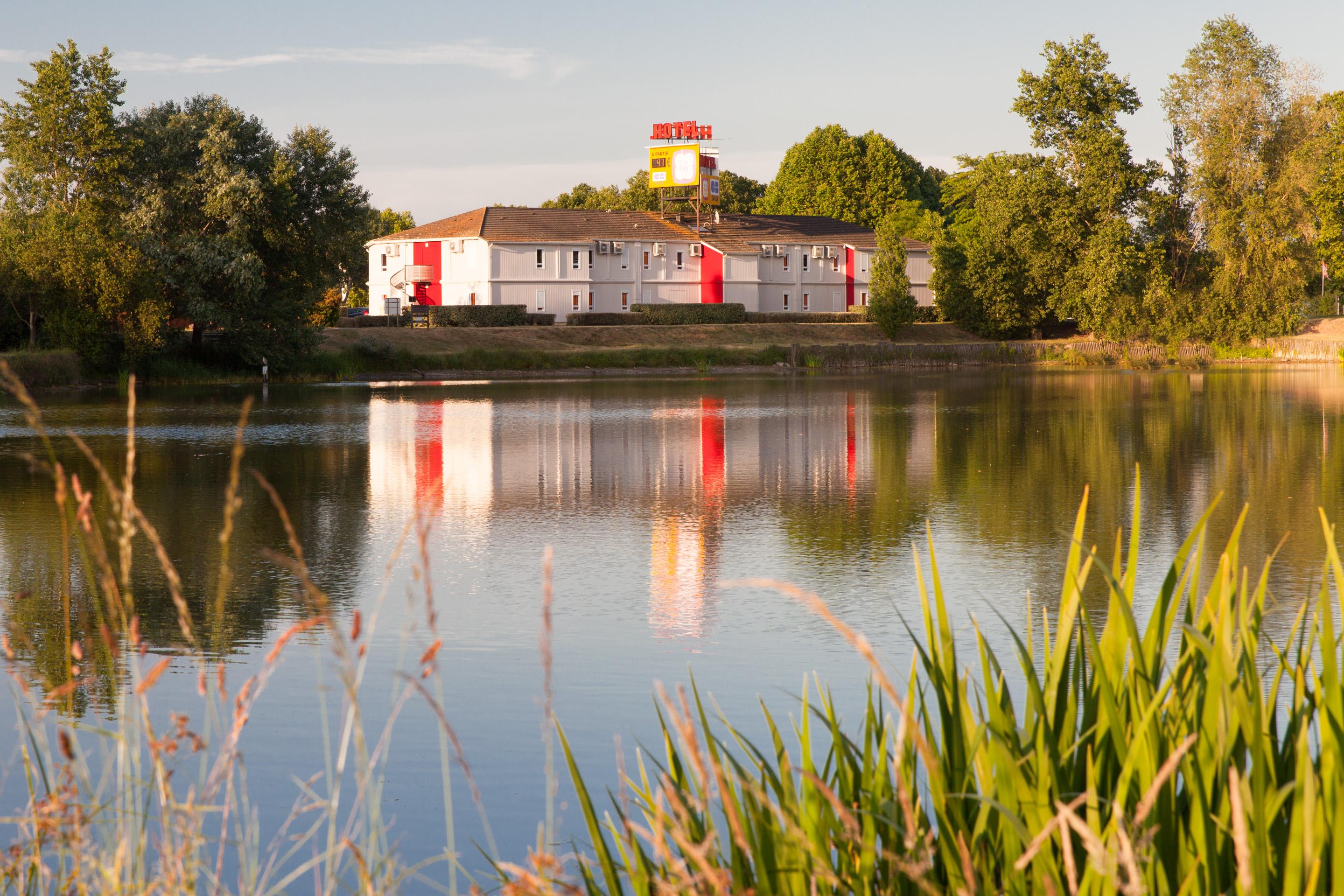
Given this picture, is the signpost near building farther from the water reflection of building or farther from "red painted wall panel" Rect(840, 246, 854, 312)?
the water reflection of building

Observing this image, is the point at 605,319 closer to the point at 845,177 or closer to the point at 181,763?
the point at 845,177

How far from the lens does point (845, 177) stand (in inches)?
4542

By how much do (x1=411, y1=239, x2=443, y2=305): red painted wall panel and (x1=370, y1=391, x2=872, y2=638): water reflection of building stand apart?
5043 cm

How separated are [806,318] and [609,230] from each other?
14513 mm

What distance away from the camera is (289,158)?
52.8m

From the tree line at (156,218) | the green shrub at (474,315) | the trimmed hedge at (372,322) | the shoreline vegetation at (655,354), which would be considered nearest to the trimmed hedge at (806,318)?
the shoreline vegetation at (655,354)

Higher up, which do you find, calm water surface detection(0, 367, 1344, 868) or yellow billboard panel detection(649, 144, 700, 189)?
yellow billboard panel detection(649, 144, 700, 189)

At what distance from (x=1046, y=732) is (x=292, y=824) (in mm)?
3935

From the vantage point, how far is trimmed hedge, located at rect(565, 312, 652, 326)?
247ft

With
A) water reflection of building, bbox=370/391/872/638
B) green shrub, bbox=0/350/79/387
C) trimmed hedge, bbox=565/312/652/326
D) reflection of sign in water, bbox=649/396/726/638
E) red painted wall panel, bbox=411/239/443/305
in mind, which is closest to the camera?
reflection of sign in water, bbox=649/396/726/638

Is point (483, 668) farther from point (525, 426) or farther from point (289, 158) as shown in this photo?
point (289, 158)

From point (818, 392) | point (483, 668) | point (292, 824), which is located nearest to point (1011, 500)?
point (483, 668)

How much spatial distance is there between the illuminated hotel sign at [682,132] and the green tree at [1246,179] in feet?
111

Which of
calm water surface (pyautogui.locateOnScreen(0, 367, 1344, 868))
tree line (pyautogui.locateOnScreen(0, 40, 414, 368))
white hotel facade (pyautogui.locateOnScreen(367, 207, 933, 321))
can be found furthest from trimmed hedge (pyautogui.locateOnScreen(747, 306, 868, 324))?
calm water surface (pyautogui.locateOnScreen(0, 367, 1344, 868))
